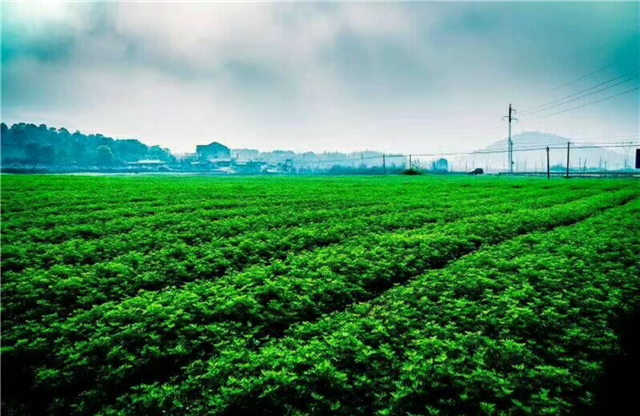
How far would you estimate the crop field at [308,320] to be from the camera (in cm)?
553

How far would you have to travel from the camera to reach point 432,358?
6301 mm

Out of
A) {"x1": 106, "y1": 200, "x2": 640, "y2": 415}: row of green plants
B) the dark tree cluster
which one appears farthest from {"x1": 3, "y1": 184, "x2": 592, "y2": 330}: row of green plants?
the dark tree cluster

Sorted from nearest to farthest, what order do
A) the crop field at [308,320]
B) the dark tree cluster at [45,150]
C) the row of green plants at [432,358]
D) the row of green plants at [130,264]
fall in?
the row of green plants at [432,358]
the crop field at [308,320]
the row of green plants at [130,264]
the dark tree cluster at [45,150]

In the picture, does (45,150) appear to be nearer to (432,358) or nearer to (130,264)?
(130,264)

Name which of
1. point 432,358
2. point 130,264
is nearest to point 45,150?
point 130,264

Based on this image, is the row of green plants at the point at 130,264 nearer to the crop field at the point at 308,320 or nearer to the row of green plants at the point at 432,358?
the crop field at the point at 308,320

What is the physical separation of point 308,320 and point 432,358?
2.80 metres

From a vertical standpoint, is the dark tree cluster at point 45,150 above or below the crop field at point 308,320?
above

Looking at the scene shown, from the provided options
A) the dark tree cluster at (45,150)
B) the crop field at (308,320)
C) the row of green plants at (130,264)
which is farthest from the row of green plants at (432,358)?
the dark tree cluster at (45,150)

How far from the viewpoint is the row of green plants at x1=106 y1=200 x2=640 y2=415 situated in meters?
5.33

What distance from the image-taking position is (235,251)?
12.5 meters

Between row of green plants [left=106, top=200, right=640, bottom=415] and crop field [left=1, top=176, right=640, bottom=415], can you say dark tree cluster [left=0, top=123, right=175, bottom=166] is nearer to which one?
crop field [left=1, top=176, right=640, bottom=415]

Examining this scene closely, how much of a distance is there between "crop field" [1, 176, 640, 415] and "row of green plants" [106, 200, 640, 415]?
0.03 m

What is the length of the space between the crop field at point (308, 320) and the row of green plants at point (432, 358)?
3cm
